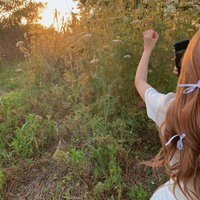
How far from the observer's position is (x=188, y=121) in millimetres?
1116

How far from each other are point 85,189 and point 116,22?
1.43 meters

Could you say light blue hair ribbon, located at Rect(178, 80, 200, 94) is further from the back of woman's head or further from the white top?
the white top

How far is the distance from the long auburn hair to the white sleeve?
86 millimetres

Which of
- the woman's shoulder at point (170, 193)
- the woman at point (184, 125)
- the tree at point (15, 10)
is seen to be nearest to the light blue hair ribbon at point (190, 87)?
the woman at point (184, 125)

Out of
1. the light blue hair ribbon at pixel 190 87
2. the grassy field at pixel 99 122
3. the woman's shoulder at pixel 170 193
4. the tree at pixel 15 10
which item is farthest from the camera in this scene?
the tree at pixel 15 10

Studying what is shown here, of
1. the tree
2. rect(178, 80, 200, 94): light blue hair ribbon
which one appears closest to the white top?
rect(178, 80, 200, 94): light blue hair ribbon

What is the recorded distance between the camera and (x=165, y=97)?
4.38 ft

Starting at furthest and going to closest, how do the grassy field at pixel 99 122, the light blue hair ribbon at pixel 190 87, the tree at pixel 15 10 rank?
the tree at pixel 15 10, the grassy field at pixel 99 122, the light blue hair ribbon at pixel 190 87

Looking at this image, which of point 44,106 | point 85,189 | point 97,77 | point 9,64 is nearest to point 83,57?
point 97,77

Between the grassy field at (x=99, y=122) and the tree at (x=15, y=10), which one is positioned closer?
the grassy field at (x=99, y=122)

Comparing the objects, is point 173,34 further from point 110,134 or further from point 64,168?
point 64,168

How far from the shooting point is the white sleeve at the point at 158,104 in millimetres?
1322

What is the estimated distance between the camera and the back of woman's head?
1.09 metres

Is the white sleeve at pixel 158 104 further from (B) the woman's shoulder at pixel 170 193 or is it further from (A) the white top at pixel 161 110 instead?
(B) the woman's shoulder at pixel 170 193
